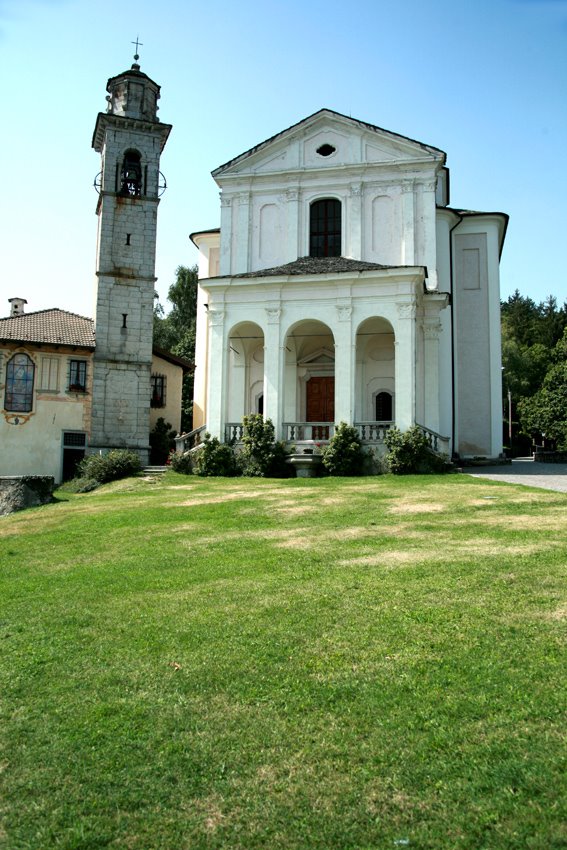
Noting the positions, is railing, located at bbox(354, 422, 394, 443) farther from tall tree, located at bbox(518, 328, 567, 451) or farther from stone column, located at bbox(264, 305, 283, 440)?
tall tree, located at bbox(518, 328, 567, 451)

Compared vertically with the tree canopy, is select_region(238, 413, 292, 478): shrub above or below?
below

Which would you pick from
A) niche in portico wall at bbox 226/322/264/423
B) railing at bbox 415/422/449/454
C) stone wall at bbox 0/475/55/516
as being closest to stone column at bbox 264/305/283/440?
niche in portico wall at bbox 226/322/264/423

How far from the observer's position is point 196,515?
50.2 feet

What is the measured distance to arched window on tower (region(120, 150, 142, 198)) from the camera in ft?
109

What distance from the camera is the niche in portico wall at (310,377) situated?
30734 mm

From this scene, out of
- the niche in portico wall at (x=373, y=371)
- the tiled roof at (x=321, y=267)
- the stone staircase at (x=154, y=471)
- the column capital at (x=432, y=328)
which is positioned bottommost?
the stone staircase at (x=154, y=471)

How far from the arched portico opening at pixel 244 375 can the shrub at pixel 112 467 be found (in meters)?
5.41

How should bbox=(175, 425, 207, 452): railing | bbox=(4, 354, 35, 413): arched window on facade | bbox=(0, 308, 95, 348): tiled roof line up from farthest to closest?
bbox=(0, 308, 95, 348): tiled roof, bbox=(4, 354, 35, 413): arched window on facade, bbox=(175, 425, 207, 452): railing

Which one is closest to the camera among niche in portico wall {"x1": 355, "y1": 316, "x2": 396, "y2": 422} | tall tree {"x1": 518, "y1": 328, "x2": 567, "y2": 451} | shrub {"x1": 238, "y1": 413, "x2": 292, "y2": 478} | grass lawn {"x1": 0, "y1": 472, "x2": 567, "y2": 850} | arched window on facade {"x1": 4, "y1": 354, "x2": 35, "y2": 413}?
grass lawn {"x1": 0, "y1": 472, "x2": 567, "y2": 850}

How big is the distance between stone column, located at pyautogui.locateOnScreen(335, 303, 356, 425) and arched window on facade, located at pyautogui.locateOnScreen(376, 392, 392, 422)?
467 cm

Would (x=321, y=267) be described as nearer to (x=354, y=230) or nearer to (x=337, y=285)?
(x=337, y=285)

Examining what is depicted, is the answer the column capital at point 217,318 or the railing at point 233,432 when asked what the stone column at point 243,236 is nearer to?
the column capital at point 217,318

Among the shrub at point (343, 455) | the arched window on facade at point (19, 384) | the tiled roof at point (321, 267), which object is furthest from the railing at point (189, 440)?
the arched window on facade at point (19, 384)

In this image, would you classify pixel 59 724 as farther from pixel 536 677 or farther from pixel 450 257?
pixel 450 257
